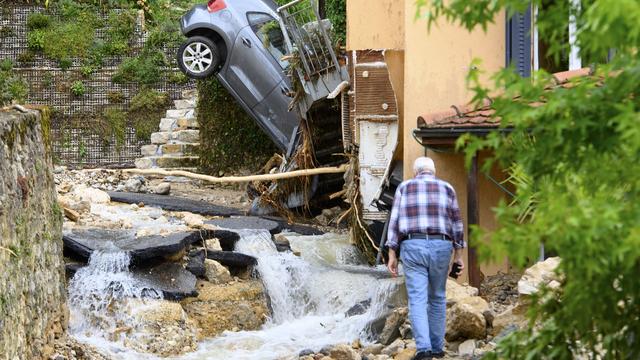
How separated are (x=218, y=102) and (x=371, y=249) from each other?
9237 mm

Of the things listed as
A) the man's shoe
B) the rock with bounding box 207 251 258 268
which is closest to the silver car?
the rock with bounding box 207 251 258 268

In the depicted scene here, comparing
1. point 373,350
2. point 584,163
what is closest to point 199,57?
point 373,350

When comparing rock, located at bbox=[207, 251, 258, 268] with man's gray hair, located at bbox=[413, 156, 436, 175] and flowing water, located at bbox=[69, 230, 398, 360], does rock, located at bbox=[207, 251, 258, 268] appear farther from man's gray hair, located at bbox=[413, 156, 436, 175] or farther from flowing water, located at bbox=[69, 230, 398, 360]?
man's gray hair, located at bbox=[413, 156, 436, 175]

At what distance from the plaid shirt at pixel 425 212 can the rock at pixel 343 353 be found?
1.63m

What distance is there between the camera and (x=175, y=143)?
84.6 ft

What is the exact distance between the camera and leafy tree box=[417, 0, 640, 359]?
13.9 ft

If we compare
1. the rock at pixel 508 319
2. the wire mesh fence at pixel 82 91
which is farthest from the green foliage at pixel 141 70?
the rock at pixel 508 319

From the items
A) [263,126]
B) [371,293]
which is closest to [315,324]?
[371,293]

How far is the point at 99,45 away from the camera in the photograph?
28.8 m

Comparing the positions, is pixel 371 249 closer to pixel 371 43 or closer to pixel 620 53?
pixel 371 43

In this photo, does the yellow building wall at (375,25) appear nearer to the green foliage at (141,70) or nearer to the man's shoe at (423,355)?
the man's shoe at (423,355)

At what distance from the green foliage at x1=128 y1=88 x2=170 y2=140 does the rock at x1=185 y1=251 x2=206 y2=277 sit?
12002 mm

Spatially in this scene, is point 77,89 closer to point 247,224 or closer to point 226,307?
point 247,224

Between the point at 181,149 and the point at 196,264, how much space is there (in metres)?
10.8
